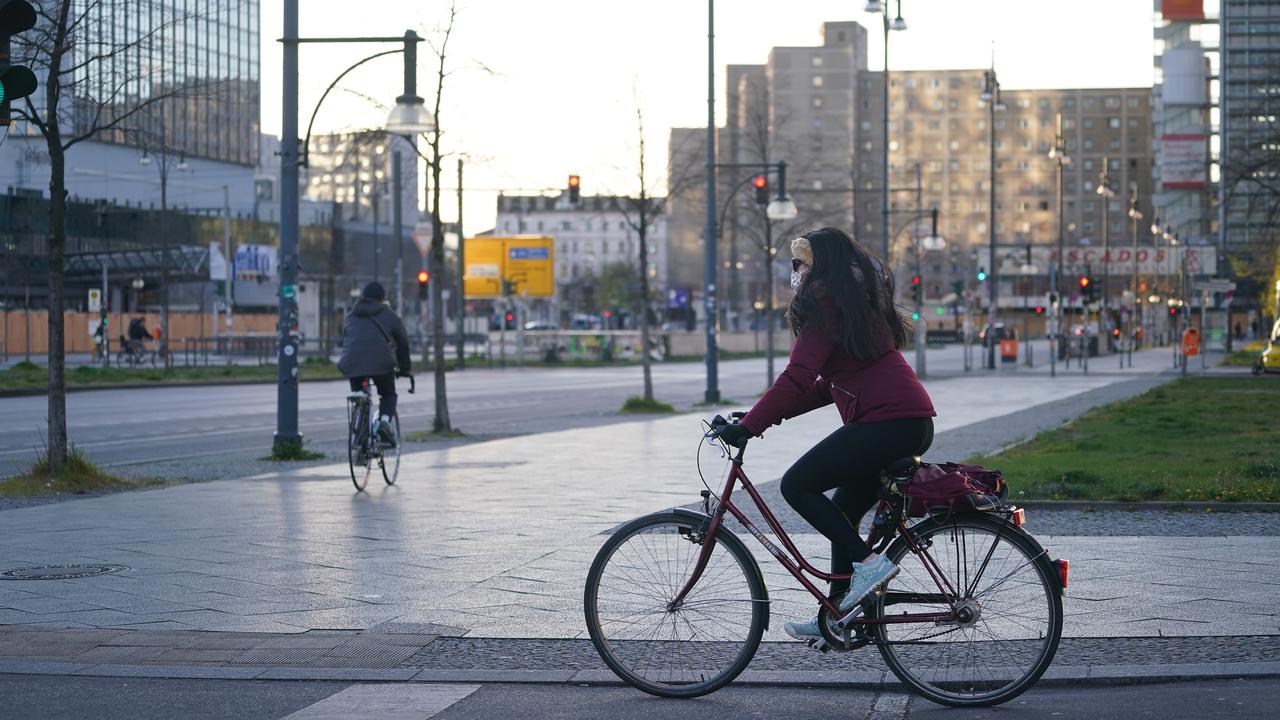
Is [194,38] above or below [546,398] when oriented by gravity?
above

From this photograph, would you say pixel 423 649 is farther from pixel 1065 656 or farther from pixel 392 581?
pixel 1065 656

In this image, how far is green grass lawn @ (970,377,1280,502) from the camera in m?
12.8

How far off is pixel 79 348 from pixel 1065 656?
67597mm

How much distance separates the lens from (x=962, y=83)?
160 metres

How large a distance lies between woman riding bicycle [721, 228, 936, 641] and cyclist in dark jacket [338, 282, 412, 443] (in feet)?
30.0

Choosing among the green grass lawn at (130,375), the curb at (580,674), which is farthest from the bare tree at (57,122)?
the green grass lawn at (130,375)

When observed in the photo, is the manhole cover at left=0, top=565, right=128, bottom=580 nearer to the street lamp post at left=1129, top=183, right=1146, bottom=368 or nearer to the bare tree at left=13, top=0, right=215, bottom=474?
the bare tree at left=13, top=0, right=215, bottom=474

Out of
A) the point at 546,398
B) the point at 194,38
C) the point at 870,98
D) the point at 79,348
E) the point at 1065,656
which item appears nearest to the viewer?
the point at 1065,656

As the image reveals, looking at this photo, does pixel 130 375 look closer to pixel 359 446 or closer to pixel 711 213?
pixel 711 213

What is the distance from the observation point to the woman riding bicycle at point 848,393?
6086 millimetres

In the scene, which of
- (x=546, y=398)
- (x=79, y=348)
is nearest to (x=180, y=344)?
(x=79, y=348)

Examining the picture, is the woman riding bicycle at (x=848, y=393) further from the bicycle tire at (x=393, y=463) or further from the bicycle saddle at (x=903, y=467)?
the bicycle tire at (x=393, y=463)

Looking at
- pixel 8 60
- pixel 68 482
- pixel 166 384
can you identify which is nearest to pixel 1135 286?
pixel 166 384

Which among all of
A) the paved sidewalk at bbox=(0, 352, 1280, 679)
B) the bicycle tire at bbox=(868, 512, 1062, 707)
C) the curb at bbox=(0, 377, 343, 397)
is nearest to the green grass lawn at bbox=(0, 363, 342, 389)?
the curb at bbox=(0, 377, 343, 397)
